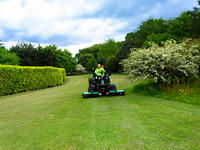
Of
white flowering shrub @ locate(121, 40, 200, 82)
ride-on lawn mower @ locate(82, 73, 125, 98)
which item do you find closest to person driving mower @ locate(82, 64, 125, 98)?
ride-on lawn mower @ locate(82, 73, 125, 98)

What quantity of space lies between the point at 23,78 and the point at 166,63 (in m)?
12.6

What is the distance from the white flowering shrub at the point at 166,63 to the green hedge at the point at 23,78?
10.0m

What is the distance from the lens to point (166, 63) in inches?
384

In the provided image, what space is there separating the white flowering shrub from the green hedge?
1001 centimetres

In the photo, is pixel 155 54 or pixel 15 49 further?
pixel 15 49

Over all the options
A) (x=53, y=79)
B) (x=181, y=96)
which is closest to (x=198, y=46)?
(x=181, y=96)

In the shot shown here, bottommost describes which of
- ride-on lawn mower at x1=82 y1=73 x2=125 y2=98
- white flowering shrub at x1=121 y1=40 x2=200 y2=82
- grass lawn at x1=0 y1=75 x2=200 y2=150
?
grass lawn at x1=0 y1=75 x2=200 y2=150

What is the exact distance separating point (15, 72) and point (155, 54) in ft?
38.9

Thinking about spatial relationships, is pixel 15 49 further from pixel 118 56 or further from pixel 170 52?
pixel 170 52

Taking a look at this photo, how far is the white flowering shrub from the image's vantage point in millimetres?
9531

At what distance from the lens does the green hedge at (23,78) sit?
14.5 m

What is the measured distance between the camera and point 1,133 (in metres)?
4.47

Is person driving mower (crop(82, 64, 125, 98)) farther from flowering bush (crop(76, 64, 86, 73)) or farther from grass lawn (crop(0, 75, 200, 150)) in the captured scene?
flowering bush (crop(76, 64, 86, 73))

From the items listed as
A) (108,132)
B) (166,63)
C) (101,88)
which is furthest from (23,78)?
(108,132)
